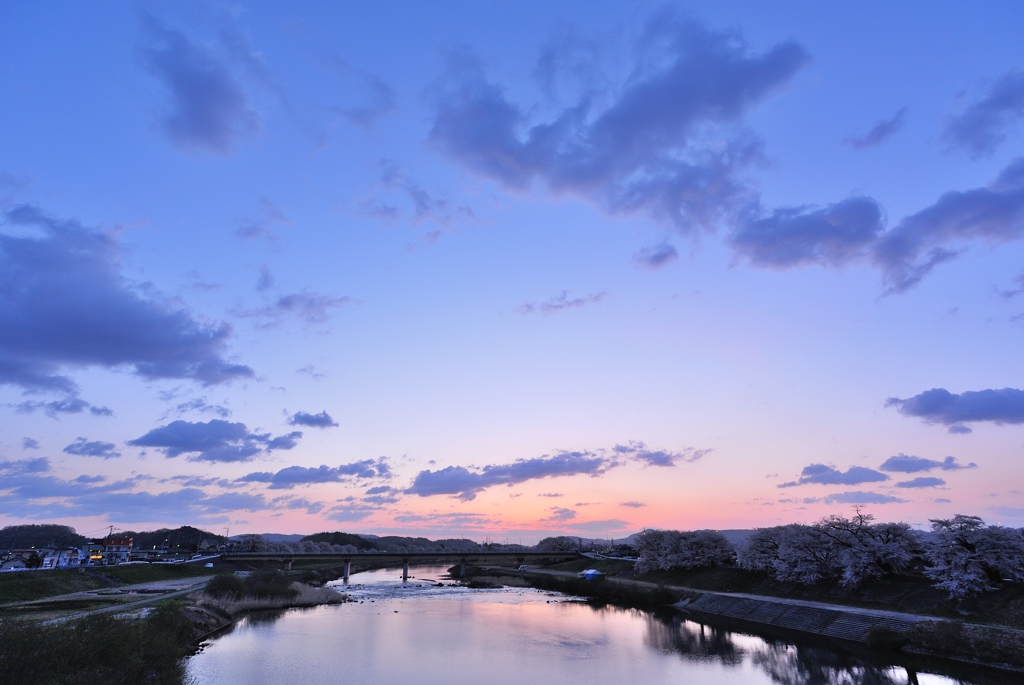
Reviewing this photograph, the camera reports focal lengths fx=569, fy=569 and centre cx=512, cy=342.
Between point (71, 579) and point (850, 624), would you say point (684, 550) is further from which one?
point (71, 579)

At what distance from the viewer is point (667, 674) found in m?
44.9

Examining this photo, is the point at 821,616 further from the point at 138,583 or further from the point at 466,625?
the point at 138,583

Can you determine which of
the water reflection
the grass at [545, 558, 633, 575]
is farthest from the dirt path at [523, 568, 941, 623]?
the grass at [545, 558, 633, 575]

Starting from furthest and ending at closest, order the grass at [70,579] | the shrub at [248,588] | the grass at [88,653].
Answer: the shrub at [248,588], the grass at [70,579], the grass at [88,653]

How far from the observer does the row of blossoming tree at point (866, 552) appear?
176 ft

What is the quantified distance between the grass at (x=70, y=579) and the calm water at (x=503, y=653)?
86.1 feet

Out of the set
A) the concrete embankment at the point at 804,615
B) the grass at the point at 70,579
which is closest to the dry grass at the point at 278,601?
the grass at the point at 70,579

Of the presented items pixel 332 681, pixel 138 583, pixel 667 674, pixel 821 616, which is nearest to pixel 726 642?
pixel 821 616

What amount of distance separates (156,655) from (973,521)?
235 feet

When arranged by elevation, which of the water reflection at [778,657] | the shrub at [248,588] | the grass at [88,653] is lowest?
the water reflection at [778,657]

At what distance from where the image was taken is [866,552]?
69.1m

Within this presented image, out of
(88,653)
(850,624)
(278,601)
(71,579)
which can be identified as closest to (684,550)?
(850,624)

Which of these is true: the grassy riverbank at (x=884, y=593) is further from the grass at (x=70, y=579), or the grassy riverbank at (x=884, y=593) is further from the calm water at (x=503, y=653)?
the grass at (x=70, y=579)

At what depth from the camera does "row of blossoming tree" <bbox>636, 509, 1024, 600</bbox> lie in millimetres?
53750
